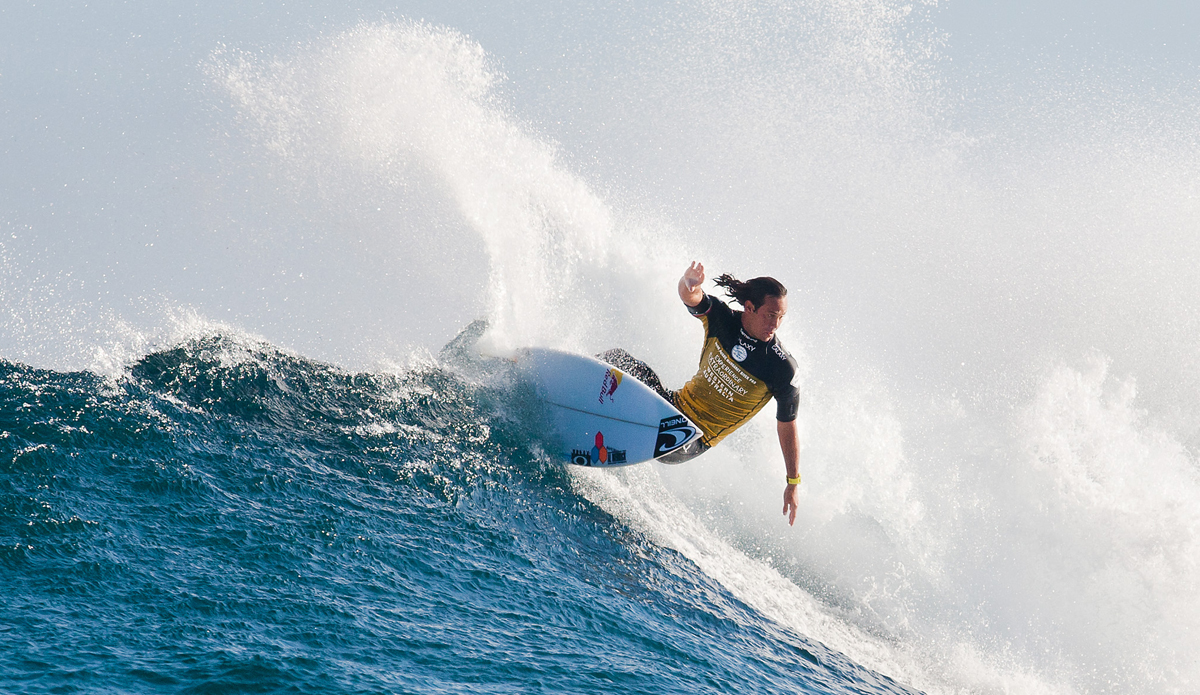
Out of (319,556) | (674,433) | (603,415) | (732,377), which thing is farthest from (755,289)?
(319,556)

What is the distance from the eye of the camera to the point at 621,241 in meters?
13.1

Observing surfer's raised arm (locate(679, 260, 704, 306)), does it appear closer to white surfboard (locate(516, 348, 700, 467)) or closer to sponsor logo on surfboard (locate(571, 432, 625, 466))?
white surfboard (locate(516, 348, 700, 467))

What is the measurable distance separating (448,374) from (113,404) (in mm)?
3507

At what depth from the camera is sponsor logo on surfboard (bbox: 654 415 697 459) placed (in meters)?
8.00

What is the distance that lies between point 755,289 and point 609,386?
193 cm

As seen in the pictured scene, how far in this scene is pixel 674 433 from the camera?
801 centimetres

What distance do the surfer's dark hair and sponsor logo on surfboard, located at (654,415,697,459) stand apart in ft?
4.76

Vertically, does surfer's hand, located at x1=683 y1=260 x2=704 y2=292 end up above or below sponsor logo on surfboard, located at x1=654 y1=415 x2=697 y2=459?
above

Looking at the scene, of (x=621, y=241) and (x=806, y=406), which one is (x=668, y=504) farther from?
(x=621, y=241)

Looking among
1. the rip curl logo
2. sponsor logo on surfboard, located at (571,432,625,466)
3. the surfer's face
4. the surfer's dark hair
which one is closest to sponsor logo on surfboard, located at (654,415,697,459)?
sponsor logo on surfboard, located at (571,432,625,466)

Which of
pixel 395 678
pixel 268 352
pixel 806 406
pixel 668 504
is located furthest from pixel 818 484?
pixel 395 678

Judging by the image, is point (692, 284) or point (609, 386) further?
point (609, 386)

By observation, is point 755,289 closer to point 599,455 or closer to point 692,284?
point 692,284

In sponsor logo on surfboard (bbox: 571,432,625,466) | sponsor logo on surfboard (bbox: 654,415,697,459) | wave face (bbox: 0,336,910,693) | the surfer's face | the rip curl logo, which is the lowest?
wave face (bbox: 0,336,910,693)
